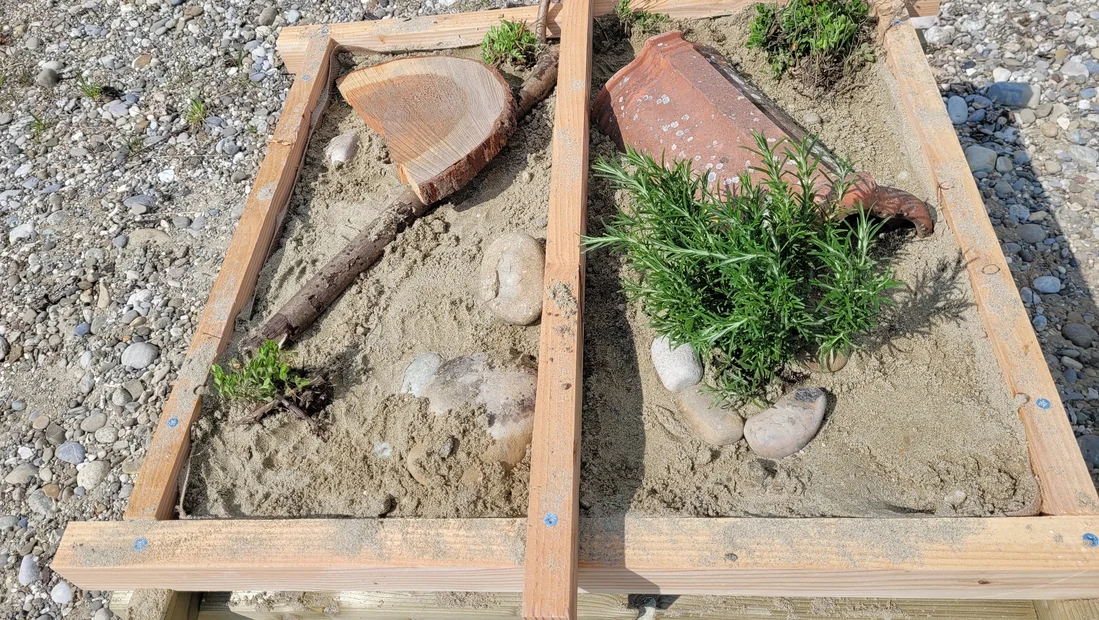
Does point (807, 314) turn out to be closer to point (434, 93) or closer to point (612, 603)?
point (612, 603)

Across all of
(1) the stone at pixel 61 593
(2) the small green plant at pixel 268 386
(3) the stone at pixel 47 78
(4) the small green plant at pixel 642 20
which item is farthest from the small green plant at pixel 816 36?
(3) the stone at pixel 47 78

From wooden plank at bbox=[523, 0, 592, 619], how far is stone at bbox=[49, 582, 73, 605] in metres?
1.91

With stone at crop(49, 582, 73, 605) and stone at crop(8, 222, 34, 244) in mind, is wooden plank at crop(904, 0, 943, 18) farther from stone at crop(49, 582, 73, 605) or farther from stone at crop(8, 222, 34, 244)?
stone at crop(8, 222, 34, 244)

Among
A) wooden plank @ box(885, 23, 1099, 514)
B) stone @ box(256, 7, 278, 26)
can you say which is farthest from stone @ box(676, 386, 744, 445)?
stone @ box(256, 7, 278, 26)

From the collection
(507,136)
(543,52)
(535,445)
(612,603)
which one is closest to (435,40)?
(543,52)

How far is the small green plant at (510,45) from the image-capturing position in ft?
11.1

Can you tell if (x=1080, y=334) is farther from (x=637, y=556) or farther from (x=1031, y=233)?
(x=637, y=556)

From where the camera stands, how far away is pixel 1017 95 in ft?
12.0

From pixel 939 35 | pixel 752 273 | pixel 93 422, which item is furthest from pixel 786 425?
pixel 939 35

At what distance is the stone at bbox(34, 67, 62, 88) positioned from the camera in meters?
4.54

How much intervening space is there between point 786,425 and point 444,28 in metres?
2.62

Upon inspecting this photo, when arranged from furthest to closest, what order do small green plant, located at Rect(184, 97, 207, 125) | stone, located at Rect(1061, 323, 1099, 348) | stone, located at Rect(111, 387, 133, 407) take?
small green plant, located at Rect(184, 97, 207, 125) → stone, located at Rect(111, 387, 133, 407) → stone, located at Rect(1061, 323, 1099, 348)

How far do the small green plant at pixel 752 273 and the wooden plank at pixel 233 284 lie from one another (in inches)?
57.3

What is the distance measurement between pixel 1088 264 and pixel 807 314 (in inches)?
72.6
